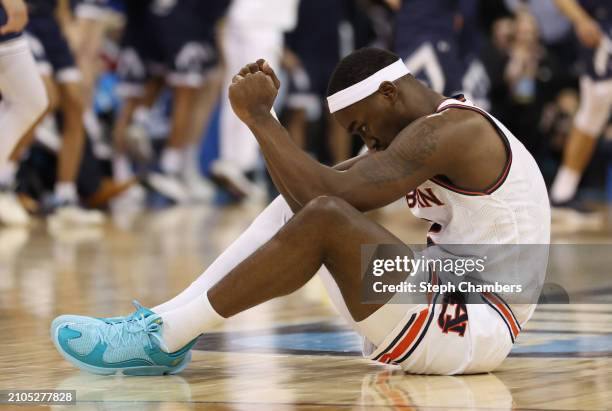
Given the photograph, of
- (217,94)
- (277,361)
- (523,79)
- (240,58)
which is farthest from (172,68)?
(277,361)

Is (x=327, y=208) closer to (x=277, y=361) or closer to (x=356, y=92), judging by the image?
(x=356, y=92)

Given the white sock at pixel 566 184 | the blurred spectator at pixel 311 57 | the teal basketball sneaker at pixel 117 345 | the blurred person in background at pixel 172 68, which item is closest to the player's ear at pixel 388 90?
the teal basketball sneaker at pixel 117 345

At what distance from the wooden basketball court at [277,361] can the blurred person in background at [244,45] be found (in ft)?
16.2

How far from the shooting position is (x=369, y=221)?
312cm

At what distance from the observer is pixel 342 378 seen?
328 centimetres

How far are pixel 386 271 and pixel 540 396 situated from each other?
45 centimetres

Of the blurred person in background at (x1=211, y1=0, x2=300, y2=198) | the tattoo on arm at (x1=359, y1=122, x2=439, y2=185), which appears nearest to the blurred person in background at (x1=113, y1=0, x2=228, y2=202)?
the blurred person in background at (x1=211, y1=0, x2=300, y2=198)

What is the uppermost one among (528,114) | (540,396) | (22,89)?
(540,396)

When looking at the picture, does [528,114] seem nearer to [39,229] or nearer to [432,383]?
[39,229]

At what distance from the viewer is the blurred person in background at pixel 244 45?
11195 millimetres

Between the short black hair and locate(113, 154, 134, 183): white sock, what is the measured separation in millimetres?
8911

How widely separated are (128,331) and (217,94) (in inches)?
374

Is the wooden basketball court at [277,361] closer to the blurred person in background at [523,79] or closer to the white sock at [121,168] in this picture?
the white sock at [121,168]

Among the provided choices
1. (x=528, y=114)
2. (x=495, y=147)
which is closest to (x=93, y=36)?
(x=528, y=114)
